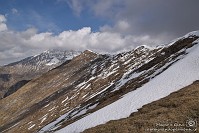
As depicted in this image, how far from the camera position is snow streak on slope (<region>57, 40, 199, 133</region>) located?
4194 cm

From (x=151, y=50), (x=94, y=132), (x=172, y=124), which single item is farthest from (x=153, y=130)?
(x=151, y=50)

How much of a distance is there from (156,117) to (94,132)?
697 cm

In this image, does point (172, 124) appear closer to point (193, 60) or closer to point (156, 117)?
point (156, 117)

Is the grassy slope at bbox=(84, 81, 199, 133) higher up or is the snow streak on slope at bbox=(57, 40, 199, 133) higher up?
the snow streak on slope at bbox=(57, 40, 199, 133)

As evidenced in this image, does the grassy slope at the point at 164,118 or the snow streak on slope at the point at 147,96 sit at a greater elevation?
the snow streak on slope at the point at 147,96

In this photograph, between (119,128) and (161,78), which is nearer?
(119,128)

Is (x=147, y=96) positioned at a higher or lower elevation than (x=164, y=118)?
higher

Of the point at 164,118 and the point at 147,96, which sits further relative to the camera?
the point at 147,96

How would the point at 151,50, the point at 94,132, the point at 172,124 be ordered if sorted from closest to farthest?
the point at 172,124 < the point at 94,132 < the point at 151,50

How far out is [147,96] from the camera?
45188 millimetres

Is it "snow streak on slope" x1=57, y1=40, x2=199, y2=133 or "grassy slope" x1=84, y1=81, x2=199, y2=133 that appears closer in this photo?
"grassy slope" x1=84, y1=81, x2=199, y2=133

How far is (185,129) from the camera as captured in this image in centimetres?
2439

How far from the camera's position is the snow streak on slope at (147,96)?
4194 centimetres

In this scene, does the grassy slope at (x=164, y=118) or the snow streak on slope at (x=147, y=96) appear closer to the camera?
the grassy slope at (x=164, y=118)
